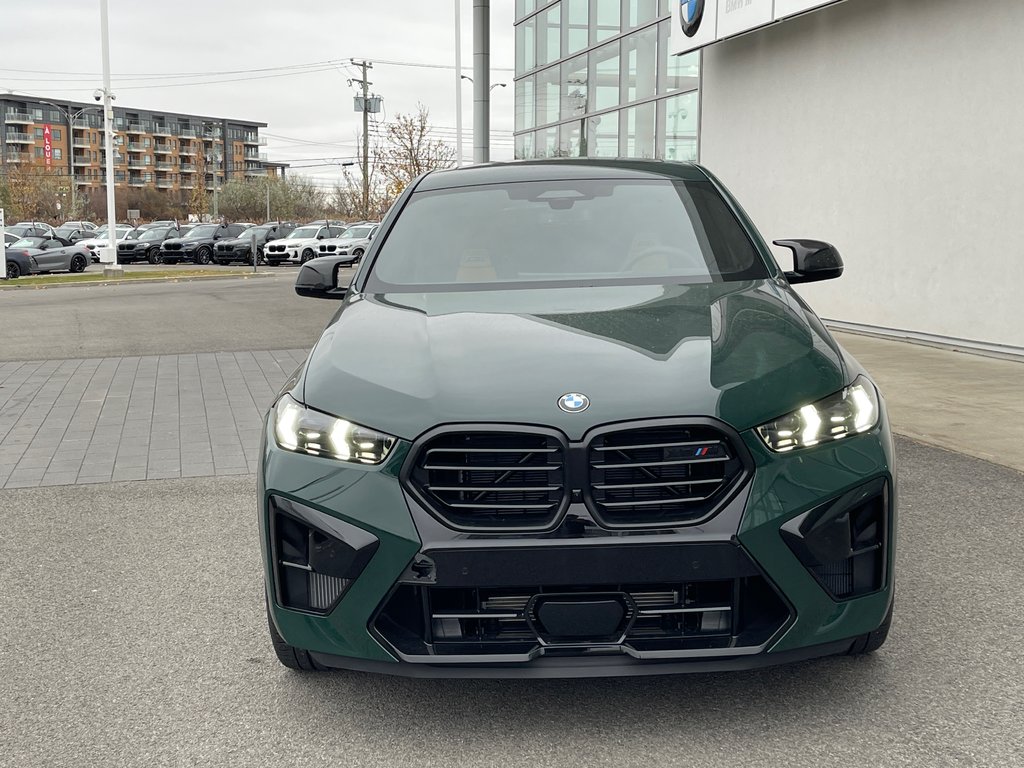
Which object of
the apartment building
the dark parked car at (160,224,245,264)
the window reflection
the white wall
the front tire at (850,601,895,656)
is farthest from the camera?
the apartment building

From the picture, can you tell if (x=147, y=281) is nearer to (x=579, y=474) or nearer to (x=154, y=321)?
(x=154, y=321)

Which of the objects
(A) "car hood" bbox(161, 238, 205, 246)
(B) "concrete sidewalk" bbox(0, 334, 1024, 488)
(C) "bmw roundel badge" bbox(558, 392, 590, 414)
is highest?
(C) "bmw roundel badge" bbox(558, 392, 590, 414)

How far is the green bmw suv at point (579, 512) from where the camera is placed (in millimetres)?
2824

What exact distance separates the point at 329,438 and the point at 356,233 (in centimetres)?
3810

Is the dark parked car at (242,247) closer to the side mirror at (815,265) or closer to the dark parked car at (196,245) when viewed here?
the dark parked car at (196,245)

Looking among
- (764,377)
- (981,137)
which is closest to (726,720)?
(764,377)

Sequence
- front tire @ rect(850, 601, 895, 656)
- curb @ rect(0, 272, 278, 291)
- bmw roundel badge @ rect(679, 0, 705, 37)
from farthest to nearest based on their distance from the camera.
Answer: curb @ rect(0, 272, 278, 291) → bmw roundel badge @ rect(679, 0, 705, 37) → front tire @ rect(850, 601, 895, 656)

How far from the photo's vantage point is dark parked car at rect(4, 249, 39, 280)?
3275 cm

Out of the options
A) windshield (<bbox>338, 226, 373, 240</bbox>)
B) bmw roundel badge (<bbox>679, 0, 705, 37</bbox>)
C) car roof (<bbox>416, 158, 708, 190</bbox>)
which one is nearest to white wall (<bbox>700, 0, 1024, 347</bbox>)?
bmw roundel badge (<bbox>679, 0, 705, 37</bbox>)

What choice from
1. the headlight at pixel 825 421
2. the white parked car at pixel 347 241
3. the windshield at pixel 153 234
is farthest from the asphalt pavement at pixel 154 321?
the windshield at pixel 153 234

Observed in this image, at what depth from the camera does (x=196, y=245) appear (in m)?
41.4

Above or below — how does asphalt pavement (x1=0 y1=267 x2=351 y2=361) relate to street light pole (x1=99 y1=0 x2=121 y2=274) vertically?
below

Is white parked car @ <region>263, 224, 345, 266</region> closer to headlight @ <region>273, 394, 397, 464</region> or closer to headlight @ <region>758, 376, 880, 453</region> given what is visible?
headlight @ <region>273, 394, 397, 464</region>

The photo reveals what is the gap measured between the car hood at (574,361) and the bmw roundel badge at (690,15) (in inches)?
579
